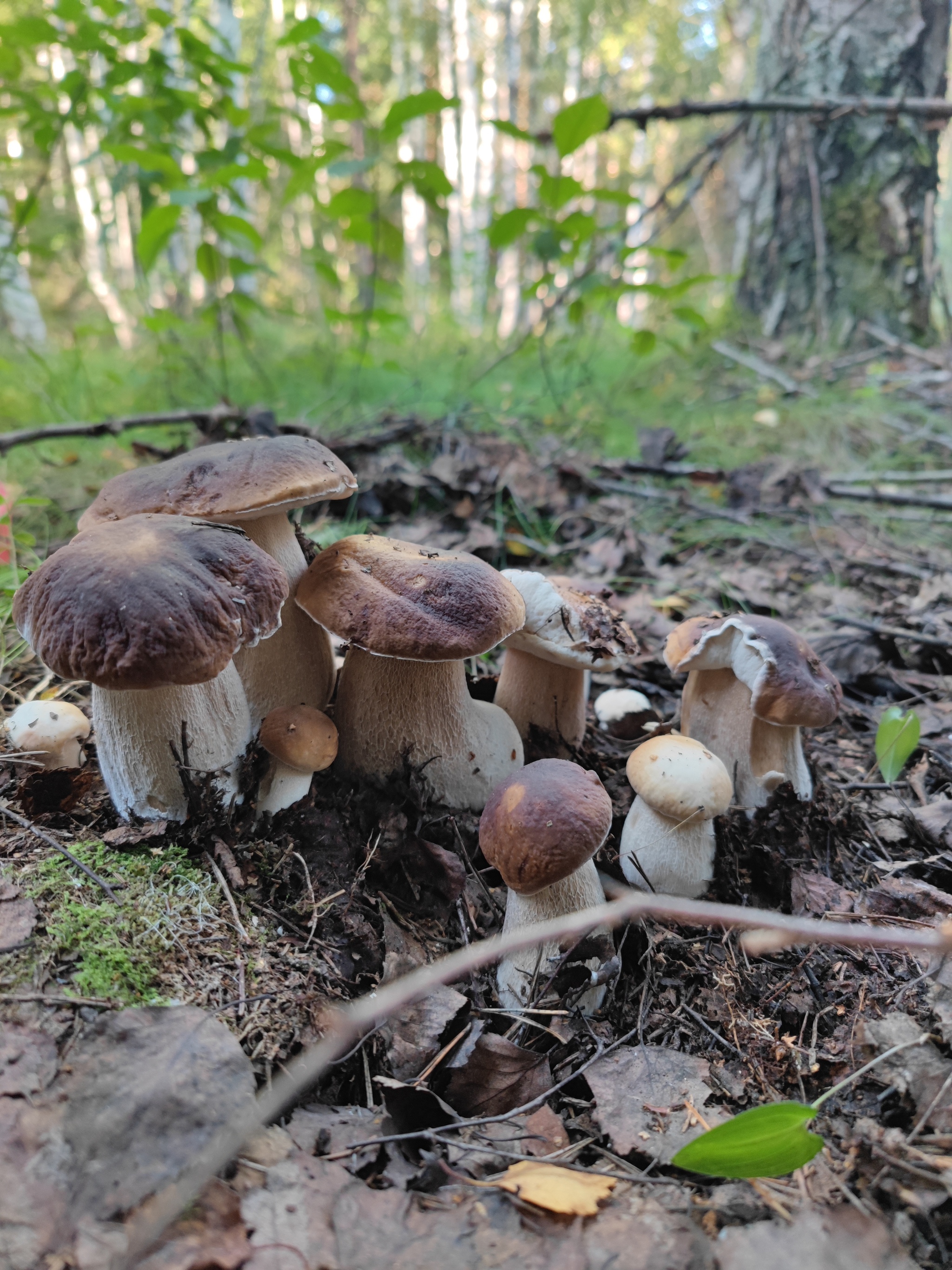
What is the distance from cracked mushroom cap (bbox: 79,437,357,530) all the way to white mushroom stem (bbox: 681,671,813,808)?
1434mm

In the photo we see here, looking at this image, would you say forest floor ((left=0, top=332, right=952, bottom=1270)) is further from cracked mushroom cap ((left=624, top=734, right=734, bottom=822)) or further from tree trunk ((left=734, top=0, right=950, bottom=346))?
tree trunk ((left=734, top=0, right=950, bottom=346))

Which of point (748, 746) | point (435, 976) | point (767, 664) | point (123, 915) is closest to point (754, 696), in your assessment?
point (767, 664)

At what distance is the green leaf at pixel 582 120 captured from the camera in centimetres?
392

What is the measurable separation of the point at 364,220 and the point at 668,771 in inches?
178

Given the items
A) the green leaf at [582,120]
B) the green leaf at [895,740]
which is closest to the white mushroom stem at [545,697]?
the green leaf at [895,740]

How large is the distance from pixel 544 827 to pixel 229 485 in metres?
1.23

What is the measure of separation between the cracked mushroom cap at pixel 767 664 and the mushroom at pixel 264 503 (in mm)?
1220

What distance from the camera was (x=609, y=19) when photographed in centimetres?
2047

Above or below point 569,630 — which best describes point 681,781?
below

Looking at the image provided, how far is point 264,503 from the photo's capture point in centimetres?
183

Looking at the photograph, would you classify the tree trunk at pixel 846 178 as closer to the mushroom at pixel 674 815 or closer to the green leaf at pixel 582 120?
the green leaf at pixel 582 120

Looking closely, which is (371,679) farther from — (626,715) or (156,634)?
(626,715)

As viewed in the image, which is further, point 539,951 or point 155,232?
point 155,232

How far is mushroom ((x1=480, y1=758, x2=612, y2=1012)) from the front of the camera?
1.65 metres
